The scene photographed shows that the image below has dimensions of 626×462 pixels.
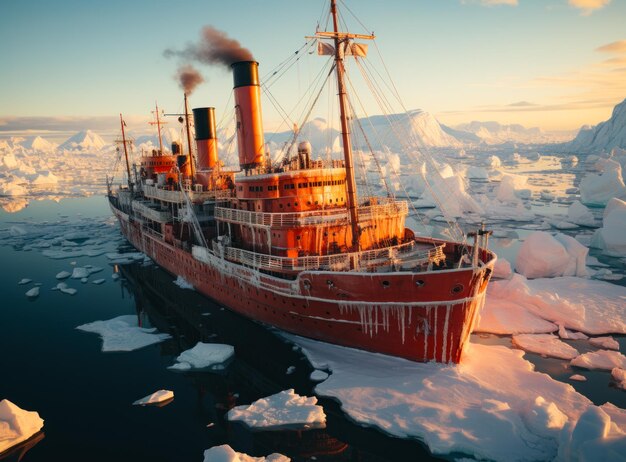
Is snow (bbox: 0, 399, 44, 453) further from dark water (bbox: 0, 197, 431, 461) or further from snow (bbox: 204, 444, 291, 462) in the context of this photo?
snow (bbox: 204, 444, 291, 462)

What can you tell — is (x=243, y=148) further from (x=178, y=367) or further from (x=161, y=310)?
(x=178, y=367)

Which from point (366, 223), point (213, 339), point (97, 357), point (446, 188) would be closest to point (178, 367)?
point (213, 339)

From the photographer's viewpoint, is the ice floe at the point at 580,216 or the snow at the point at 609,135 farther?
the snow at the point at 609,135

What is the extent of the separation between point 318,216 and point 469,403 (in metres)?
8.96

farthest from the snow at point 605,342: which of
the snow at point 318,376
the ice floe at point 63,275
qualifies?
the ice floe at point 63,275

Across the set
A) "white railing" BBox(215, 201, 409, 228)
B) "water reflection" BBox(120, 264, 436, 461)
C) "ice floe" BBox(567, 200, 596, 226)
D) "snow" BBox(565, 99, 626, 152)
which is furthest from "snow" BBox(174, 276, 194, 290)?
"snow" BBox(565, 99, 626, 152)

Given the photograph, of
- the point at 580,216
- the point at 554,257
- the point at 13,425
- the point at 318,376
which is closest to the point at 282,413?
the point at 318,376

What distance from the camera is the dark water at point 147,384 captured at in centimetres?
1128

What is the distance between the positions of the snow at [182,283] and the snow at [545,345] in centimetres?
1851

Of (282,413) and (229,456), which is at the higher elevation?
(229,456)

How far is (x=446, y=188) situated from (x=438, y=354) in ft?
112

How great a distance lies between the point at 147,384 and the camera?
14734mm

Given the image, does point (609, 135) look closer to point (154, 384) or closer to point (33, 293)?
point (154, 384)

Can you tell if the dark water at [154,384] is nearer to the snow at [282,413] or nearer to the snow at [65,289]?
the snow at [282,413]
